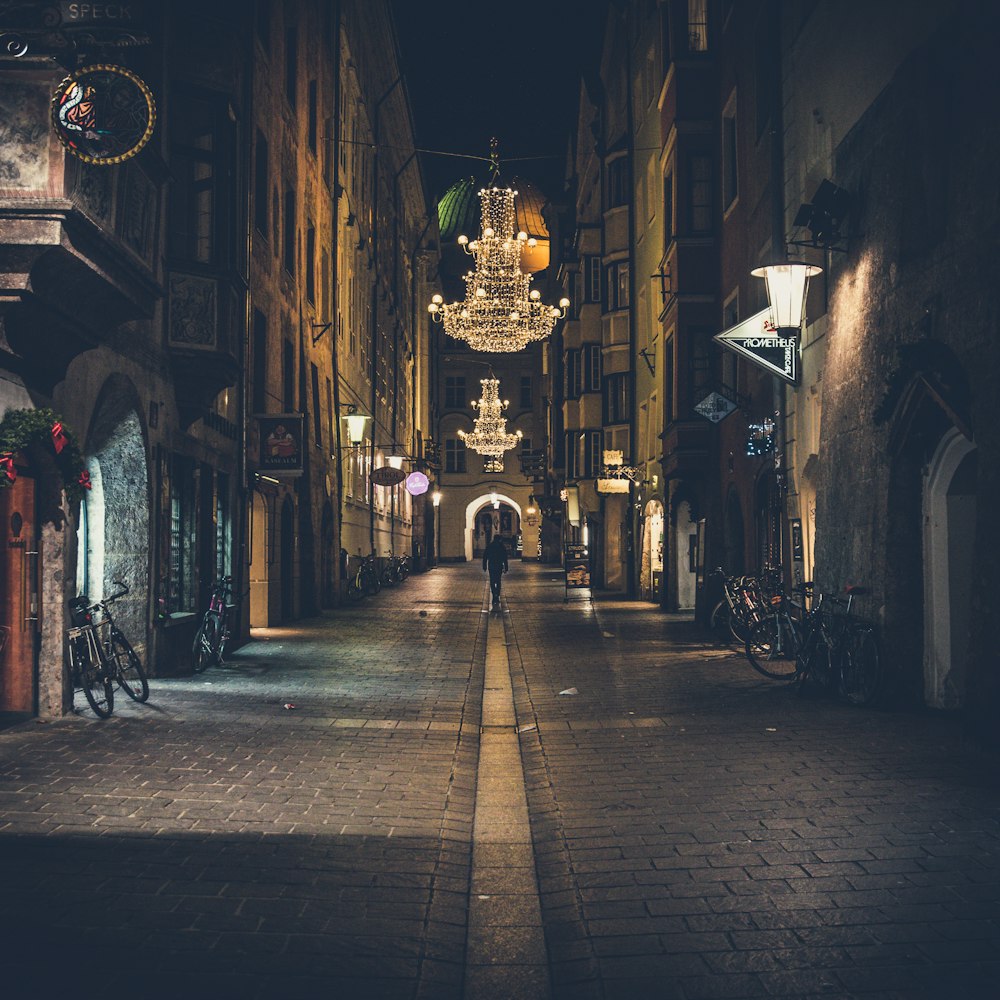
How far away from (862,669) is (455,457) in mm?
75596

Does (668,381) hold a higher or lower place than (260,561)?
higher

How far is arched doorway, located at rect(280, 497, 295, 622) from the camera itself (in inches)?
950

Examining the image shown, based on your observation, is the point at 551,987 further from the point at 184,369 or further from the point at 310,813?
the point at 184,369

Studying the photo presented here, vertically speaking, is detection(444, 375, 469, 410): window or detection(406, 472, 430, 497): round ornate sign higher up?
detection(444, 375, 469, 410): window

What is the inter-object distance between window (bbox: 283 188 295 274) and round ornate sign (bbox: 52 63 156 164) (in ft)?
46.9

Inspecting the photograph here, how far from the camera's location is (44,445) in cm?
1025

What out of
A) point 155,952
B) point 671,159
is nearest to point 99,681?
point 155,952

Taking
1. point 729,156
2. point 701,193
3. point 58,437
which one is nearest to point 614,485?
point 701,193

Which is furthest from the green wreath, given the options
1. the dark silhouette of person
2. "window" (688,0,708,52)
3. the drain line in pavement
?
"window" (688,0,708,52)

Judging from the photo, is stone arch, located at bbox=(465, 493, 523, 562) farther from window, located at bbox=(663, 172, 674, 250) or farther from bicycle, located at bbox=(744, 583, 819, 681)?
bicycle, located at bbox=(744, 583, 819, 681)

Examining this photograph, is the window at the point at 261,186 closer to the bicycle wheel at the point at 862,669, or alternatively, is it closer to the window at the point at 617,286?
the bicycle wheel at the point at 862,669

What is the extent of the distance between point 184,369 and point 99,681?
17.5 ft

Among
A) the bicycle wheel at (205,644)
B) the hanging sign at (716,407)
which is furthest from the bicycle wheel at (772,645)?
the bicycle wheel at (205,644)

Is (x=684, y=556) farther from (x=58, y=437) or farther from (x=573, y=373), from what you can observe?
(x=58, y=437)
